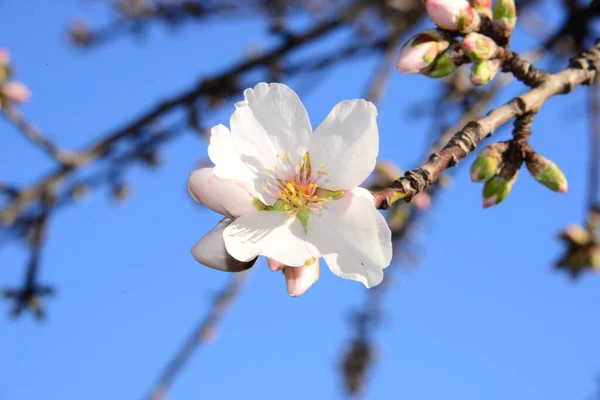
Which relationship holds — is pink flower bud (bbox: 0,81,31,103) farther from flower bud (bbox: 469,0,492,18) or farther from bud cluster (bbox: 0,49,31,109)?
flower bud (bbox: 469,0,492,18)

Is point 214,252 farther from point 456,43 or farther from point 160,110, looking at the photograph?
point 160,110

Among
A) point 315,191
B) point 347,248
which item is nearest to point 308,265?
point 347,248

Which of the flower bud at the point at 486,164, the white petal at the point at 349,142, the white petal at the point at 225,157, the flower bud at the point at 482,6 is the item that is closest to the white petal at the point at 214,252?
the white petal at the point at 225,157

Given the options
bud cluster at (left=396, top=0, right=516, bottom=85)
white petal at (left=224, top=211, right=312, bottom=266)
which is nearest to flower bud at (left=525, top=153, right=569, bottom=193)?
bud cluster at (left=396, top=0, right=516, bottom=85)

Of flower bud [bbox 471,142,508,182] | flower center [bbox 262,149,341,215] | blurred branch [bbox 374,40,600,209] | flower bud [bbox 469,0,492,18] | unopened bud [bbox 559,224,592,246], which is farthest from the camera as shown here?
unopened bud [bbox 559,224,592,246]

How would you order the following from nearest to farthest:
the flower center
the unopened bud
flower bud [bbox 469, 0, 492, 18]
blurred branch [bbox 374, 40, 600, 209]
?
blurred branch [bbox 374, 40, 600, 209]
the flower center
flower bud [bbox 469, 0, 492, 18]
the unopened bud

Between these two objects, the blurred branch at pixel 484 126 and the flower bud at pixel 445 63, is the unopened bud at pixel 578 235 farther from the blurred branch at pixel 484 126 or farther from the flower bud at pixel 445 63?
the flower bud at pixel 445 63
